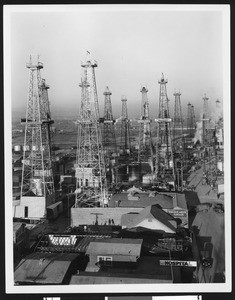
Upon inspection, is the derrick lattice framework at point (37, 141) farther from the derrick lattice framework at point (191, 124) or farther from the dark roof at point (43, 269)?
the derrick lattice framework at point (191, 124)

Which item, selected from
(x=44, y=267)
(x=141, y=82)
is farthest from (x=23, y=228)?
(x=141, y=82)

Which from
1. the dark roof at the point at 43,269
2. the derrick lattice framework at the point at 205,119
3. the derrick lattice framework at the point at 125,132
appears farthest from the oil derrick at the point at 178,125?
the dark roof at the point at 43,269

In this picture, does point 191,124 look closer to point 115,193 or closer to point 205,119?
point 205,119

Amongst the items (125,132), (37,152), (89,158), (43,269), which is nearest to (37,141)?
(37,152)

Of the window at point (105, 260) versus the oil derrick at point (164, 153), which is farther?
the oil derrick at point (164, 153)

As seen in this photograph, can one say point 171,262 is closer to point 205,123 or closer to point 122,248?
point 122,248

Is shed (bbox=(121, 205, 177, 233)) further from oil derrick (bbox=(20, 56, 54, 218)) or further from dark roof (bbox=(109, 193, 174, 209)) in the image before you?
oil derrick (bbox=(20, 56, 54, 218))

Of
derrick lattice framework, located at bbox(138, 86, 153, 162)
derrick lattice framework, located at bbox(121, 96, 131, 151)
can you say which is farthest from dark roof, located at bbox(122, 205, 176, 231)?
derrick lattice framework, located at bbox(121, 96, 131, 151)
